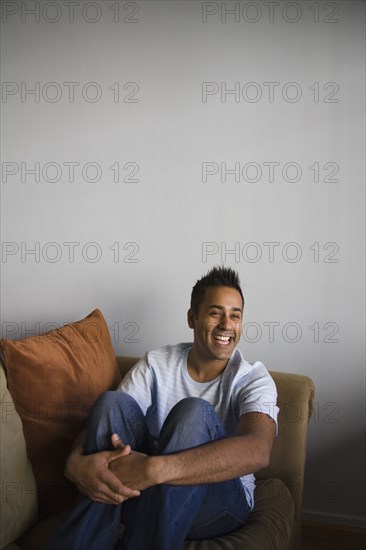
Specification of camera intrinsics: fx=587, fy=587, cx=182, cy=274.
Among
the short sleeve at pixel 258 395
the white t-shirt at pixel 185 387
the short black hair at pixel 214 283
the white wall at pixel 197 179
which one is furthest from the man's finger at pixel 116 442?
the white wall at pixel 197 179

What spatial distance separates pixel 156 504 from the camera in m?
1.54

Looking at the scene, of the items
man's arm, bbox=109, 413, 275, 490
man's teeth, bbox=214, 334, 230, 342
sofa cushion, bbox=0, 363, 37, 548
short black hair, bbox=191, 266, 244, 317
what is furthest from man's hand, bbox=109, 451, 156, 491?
short black hair, bbox=191, 266, 244, 317

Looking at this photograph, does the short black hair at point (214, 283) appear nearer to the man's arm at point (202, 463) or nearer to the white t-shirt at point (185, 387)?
the white t-shirt at point (185, 387)

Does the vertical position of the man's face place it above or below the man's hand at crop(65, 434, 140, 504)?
above

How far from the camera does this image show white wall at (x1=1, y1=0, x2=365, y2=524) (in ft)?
7.73

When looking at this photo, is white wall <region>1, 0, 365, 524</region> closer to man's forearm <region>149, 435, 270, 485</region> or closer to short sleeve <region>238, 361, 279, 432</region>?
short sleeve <region>238, 361, 279, 432</region>

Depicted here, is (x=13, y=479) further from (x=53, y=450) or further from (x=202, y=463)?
(x=202, y=463)

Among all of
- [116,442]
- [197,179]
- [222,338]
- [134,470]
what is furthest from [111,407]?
[197,179]

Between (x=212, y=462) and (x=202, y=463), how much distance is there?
29mm

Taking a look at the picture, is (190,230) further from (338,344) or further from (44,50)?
(44,50)

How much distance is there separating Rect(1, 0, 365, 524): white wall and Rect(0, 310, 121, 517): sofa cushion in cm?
58

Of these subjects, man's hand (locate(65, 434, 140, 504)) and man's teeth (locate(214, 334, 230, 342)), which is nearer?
man's hand (locate(65, 434, 140, 504))

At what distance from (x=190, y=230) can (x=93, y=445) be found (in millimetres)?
1079

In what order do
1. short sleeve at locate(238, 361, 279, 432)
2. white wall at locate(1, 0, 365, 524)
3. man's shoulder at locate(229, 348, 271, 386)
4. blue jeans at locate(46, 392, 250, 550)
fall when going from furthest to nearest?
white wall at locate(1, 0, 365, 524) → man's shoulder at locate(229, 348, 271, 386) → short sleeve at locate(238, 361, 279, 432) → blue jeans at locate(46, 392, 250, 550)
